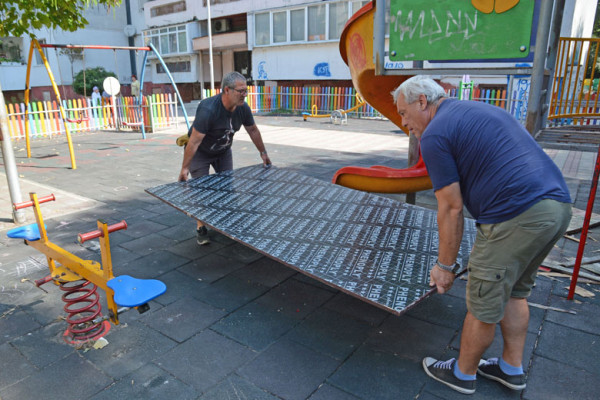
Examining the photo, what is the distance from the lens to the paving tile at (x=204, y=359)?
7.84ft

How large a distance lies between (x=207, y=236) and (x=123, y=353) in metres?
1.84

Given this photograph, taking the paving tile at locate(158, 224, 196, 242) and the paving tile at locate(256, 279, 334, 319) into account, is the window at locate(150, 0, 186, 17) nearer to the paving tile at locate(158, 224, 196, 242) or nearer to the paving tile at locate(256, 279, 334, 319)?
the paving tile at locate(158, 224, 196, 242)

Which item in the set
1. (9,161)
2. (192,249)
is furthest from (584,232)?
(9,161)

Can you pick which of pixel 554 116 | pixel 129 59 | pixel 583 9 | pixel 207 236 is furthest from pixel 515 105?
pixel 129 59

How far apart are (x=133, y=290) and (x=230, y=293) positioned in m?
1.19

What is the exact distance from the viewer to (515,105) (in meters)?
14.4

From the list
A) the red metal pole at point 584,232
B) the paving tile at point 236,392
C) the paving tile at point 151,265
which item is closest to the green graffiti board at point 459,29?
the red metal pole at point 584,232

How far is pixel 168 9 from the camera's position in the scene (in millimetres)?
32344

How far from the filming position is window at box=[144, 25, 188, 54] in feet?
103

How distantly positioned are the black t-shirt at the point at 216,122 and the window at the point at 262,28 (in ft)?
77.9

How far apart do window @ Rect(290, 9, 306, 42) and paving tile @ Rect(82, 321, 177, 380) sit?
24.4 meters

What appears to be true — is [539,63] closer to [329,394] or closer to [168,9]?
[329,394]

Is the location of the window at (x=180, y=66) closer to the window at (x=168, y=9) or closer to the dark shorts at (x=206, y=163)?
the window at (x=168, y=9)

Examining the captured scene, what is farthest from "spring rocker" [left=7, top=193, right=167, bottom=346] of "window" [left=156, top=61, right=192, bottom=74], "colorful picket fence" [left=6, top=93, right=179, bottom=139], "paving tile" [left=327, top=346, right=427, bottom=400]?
"window" [left=156, top=61, right=192, bottom=74]
